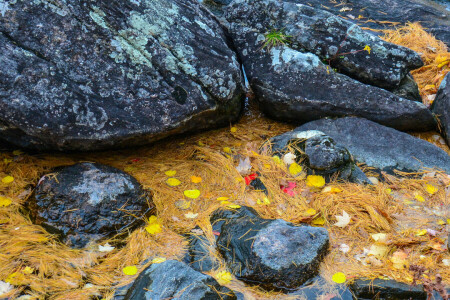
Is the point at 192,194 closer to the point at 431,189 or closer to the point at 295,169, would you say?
the point at 295,169

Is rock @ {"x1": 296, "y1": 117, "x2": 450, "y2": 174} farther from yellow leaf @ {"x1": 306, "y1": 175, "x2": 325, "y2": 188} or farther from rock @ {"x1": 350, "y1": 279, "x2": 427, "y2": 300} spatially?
rock @ {"x1": 350, "y1": 279, "x2": 427, "y2": 300}

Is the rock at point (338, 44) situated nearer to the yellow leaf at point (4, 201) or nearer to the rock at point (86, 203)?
the rock at point (86, 203)

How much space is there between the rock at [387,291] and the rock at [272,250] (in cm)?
30

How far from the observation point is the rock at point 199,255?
2676 mm

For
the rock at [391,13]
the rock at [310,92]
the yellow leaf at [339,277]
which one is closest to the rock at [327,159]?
the rock at [310,92]

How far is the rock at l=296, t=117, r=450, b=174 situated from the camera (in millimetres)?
3641

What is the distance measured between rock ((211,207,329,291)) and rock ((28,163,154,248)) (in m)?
0.75

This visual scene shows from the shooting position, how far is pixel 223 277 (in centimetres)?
258

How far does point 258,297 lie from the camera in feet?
8.10

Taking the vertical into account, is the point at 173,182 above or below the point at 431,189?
below

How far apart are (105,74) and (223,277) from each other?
71.6 inches

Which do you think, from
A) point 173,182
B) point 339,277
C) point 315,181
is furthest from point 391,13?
point 339,277

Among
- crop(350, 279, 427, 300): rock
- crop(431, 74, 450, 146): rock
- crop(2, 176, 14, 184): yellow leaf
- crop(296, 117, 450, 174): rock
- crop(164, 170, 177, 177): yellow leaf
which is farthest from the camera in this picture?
crop(431, 74, 450, 146): rock

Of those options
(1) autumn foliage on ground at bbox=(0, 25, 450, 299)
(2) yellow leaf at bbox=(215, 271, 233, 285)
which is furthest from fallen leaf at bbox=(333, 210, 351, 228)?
(2) yellow leaf at bbox=(215, 271, 233, 285)
